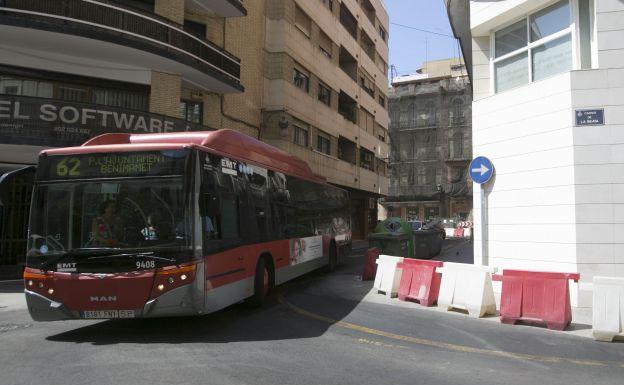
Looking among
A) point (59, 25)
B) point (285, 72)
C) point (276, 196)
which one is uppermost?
point (285, 72)

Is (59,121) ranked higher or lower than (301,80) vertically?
lower

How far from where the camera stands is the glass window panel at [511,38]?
11297mm

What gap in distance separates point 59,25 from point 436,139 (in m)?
55.6

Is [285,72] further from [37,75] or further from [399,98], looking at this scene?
[399,98]

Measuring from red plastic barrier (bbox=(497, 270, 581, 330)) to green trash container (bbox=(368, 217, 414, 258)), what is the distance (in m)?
8.68

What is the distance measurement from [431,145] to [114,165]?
61055mm

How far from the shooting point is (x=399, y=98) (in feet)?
219

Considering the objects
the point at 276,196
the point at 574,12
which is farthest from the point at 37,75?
the point at 574,12

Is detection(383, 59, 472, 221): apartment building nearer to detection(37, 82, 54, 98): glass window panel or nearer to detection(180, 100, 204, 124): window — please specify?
detection(180, 100, 204, 124): window

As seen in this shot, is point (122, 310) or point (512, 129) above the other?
point (512, 129)

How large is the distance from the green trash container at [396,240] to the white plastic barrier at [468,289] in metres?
7.70

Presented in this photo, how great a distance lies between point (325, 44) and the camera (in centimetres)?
3094

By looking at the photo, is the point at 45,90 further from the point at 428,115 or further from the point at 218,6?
the point at 428,115

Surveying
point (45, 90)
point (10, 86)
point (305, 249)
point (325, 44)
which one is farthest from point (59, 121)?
point (325, 44)
